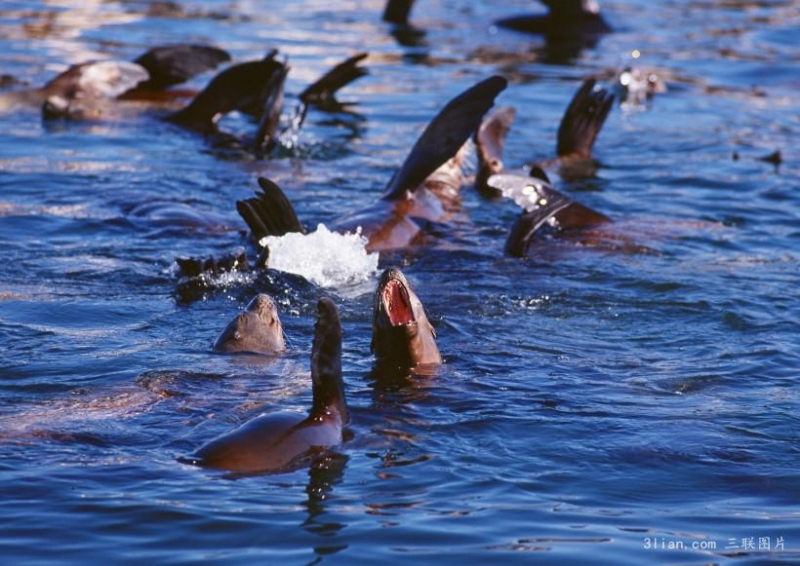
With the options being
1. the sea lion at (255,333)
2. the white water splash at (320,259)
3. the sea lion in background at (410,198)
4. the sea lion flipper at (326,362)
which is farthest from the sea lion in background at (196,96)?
the sea lion flipper at (326,362)

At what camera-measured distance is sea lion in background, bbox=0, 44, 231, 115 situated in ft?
35.1

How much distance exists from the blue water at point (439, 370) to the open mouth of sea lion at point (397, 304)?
0.24 m

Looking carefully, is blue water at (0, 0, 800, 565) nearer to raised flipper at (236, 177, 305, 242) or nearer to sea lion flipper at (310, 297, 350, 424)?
sea lion flipper at (310, 297, 350, 424)

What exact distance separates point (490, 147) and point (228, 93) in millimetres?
2395

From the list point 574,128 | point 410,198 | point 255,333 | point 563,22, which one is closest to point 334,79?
point 574,128

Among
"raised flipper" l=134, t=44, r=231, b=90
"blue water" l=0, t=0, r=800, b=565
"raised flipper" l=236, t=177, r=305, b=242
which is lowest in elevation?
"blue water" l=0, t=0, r=800, b=565

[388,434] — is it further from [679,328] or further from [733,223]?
[733,223]

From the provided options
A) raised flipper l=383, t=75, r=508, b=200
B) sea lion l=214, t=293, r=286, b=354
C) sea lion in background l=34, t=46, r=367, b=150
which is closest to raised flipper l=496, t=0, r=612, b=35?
sea lion in background l=34, t=46, r=367, b=150

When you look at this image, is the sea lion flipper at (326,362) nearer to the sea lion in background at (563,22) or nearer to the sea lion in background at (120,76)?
the sea lion in background at (120,76)

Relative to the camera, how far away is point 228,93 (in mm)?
10359

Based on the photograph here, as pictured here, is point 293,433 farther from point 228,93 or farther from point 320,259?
point 228,93

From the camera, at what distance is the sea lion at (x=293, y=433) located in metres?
4.28

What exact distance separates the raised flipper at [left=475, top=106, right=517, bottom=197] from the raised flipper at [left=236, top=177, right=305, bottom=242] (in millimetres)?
2098

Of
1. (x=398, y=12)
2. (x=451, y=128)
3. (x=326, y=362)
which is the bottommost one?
(x=398, y=12)
